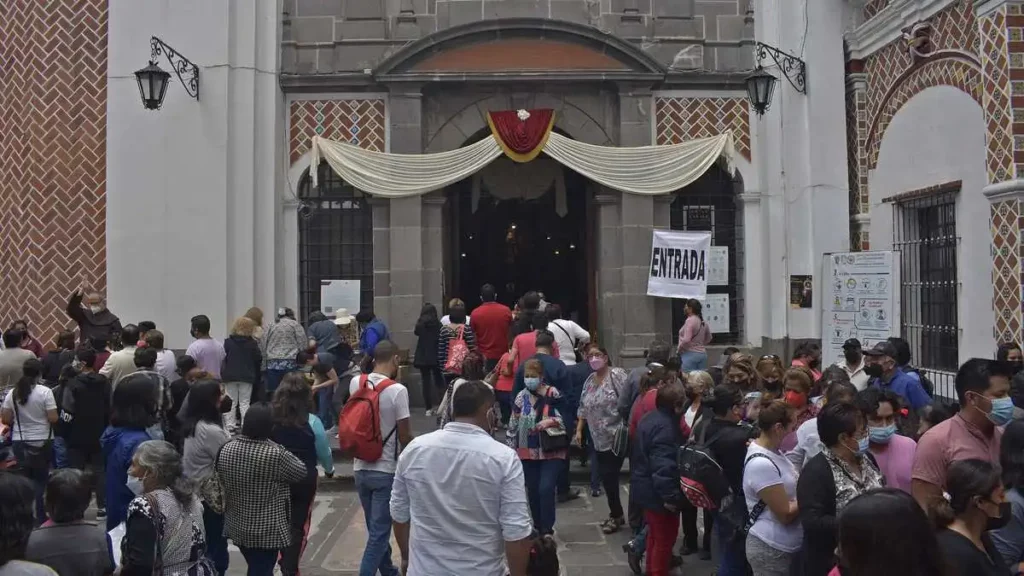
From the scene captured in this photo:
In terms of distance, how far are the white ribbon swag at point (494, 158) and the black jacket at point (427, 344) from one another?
7.34 feet

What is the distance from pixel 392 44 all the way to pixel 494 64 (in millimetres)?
1623

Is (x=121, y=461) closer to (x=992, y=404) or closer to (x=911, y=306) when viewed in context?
(x=992, y=404)

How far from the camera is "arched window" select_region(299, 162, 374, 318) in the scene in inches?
530

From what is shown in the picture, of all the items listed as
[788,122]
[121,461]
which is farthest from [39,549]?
[788,122]

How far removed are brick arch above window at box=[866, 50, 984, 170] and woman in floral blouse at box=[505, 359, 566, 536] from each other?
6095 millimetres

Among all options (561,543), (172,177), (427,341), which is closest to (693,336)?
(427,341)

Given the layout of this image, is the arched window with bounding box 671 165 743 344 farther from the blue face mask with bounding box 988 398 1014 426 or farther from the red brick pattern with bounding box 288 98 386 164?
the blue face mask with bounding box 988 398 1014 426

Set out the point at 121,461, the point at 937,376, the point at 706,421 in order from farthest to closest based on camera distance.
→ the point at 937,376
the point at 706,421
the point at 121,461

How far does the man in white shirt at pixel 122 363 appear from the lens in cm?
812

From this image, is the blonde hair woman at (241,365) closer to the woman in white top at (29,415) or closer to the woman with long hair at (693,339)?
the woman in white top at (29,415)

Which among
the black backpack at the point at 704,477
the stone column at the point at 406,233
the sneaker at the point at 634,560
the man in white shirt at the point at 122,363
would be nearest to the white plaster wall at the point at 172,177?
the stone column at the point at 406,233

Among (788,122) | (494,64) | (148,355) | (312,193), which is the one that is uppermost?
(494,64)

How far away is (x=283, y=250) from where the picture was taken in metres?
13.3

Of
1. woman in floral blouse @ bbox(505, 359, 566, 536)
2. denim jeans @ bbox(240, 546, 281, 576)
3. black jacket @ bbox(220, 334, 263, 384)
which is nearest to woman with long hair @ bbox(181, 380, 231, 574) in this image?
denim jeans @ bbox(240, 546, 281, 576)
